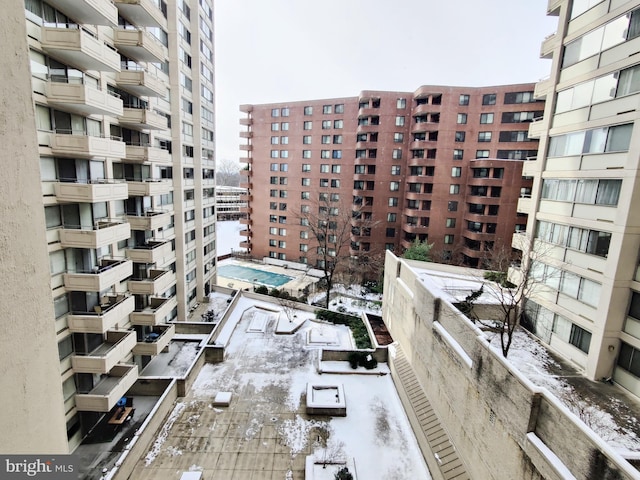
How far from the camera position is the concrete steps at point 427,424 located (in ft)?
47.4

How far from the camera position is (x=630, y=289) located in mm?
15148

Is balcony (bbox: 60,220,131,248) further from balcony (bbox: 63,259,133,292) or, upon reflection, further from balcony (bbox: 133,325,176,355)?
balcony (bbox: 133,325,176,355)

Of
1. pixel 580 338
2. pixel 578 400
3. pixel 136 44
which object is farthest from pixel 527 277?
pixel 136 44

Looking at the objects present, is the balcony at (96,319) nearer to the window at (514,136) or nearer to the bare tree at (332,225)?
the bare tree at (332,225)

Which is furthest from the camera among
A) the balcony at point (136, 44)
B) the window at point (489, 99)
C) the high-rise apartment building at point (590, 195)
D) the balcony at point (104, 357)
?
the window at point (489, 99)

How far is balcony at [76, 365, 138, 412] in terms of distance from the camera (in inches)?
641

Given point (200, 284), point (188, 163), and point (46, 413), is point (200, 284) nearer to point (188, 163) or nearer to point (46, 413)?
point (188, 163)

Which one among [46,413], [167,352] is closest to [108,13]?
[46,413]

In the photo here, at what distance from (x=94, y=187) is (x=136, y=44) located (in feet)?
32.9

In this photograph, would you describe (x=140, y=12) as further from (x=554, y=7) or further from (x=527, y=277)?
(x=527, y=277)

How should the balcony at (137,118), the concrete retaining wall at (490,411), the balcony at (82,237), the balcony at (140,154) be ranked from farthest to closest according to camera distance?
→ the balcony at (140,154) → the balcony at (137,118) → the balcony at (82,237) → the concrete retaining wall at (490,411)

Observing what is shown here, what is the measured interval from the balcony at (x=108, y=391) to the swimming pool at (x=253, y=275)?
78.8 ft

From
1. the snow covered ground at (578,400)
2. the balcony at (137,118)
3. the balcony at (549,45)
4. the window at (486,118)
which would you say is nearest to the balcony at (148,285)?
the balcony at (137,118)

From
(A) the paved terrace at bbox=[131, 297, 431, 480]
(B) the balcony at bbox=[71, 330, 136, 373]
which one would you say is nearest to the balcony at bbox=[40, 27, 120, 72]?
(B) the balcony at bbox=[71, 330, 136, 373]
